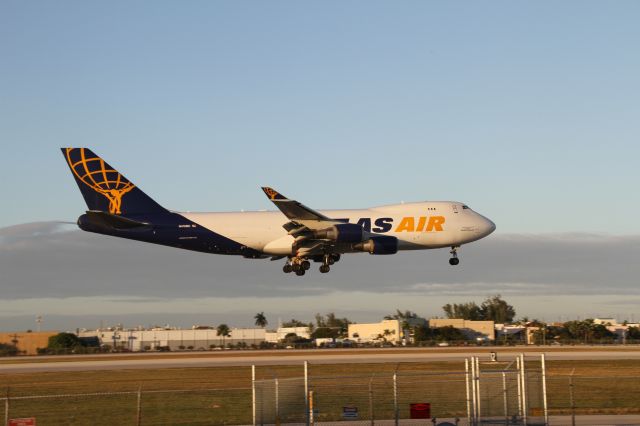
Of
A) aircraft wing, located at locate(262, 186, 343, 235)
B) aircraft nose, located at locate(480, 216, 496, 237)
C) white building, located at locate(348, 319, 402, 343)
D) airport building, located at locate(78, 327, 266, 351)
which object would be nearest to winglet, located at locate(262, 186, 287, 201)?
aircraft wing, located at locate(262, 186, 343, 235)

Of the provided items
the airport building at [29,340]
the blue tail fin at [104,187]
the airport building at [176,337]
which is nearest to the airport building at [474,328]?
the airport building at [176,337]

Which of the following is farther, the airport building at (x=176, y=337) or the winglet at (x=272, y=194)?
the airport building at (x=176, y=337)

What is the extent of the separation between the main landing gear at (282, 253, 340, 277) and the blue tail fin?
1019cm

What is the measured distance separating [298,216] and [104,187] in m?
15.4

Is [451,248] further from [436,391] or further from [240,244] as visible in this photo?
[436,391]

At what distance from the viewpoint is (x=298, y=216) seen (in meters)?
64.2

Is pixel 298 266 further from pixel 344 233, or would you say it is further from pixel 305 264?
pixel 344 233

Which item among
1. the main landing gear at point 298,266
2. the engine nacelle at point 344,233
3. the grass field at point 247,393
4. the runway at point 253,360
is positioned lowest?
the grass field at point 247,393

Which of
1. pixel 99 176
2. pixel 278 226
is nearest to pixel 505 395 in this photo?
pixel 278 226

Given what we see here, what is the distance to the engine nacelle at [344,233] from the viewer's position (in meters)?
63.4

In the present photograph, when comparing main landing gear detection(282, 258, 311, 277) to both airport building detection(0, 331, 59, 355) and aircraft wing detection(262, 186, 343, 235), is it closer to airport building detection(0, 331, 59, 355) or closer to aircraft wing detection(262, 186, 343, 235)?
aircraft wing detection(262, 186, 343, 235)

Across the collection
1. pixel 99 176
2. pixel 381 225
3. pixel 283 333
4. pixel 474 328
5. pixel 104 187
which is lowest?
pixel 283 333

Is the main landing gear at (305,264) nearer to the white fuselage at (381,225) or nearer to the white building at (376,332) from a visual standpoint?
the white fuselage at (381,225)

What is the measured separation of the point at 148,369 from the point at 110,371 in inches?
96.6
